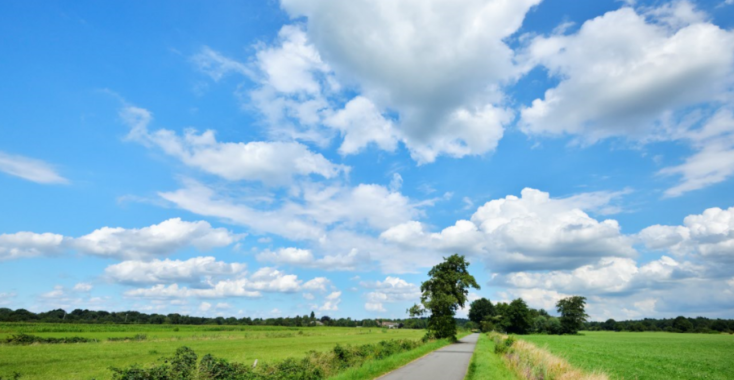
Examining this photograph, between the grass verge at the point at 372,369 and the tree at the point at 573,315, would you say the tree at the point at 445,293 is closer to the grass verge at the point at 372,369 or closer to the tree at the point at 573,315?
the grass verge at the point at 372,369

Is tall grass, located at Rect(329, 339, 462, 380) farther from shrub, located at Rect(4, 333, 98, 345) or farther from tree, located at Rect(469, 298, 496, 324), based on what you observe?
tree, located at Rect(469, 298, 496, 324)

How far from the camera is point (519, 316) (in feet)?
325

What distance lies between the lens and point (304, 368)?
1548 cm

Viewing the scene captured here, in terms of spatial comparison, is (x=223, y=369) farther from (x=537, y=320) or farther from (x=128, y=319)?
(x=128, y=319)

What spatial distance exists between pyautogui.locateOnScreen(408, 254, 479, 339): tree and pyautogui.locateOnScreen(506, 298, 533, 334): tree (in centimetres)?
6097

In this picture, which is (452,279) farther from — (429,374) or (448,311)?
(429,374)

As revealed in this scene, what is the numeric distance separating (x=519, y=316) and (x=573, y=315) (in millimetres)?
17939

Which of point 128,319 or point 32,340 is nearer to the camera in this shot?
point 32,340

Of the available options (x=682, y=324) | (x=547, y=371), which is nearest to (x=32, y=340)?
(x=547, y=371)

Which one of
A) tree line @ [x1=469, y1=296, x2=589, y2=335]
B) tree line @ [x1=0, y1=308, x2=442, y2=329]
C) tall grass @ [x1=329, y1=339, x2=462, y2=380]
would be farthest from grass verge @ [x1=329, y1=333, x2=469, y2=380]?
tree line @ [x1=0, y1=308, x2=442, y2=329]

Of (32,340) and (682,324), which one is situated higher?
(32,340)

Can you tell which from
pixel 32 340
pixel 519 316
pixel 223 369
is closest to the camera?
pixel 223 369

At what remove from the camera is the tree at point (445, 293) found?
43.8 m

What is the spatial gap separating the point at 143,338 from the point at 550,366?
2267 inches
